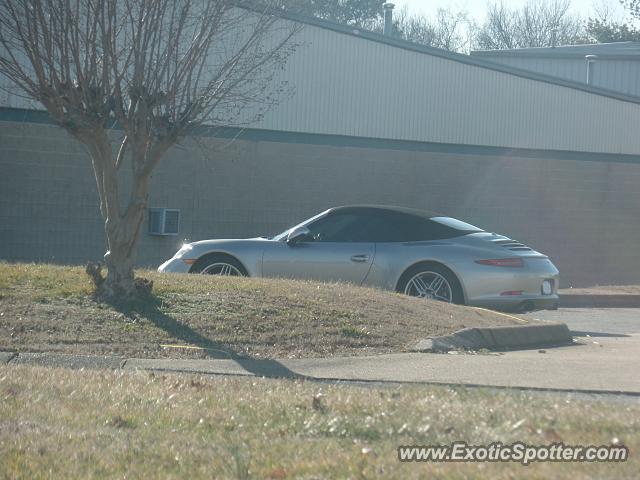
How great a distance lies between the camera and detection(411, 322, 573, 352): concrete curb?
9695 millimetres

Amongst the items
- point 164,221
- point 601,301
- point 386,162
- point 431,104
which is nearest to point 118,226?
point 164,221

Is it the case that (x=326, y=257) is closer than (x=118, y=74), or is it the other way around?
(x=118, y=74)

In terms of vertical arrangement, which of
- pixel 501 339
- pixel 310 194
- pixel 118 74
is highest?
pixel 118 74

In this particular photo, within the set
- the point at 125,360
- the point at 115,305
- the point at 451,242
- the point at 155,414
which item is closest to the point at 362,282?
the point at 451,242

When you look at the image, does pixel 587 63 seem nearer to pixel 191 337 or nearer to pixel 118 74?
pixel 118 74

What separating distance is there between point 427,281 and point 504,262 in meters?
1.00

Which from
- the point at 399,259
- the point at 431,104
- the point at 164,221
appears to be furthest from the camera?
the point at 431,104

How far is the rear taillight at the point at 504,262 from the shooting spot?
12406 mm

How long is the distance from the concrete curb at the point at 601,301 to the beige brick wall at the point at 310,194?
444cm

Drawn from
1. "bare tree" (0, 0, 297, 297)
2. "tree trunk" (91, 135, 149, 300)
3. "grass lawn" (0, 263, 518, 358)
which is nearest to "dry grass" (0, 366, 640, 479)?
"grass lawn" (0, 263, 518, 358)

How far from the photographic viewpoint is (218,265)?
1324 centimetres

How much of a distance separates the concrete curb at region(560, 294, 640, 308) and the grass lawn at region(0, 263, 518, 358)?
721 cm

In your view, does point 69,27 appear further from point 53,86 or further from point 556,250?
point 556,250

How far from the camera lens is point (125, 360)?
8.74 m
